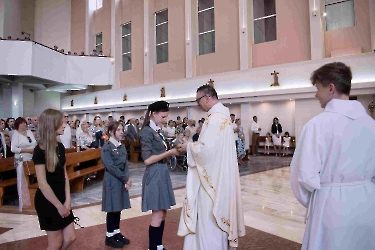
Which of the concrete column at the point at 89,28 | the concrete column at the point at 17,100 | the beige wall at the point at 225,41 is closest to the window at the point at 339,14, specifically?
the beige wall at the point at 225,41

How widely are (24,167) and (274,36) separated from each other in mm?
11336

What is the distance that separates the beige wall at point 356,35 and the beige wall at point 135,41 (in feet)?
34.4

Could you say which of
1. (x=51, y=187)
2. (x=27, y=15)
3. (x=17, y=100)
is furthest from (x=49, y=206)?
(x=27, y=15)

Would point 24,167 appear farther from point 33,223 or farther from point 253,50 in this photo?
point 253,50

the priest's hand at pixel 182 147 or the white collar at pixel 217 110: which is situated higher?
the white collar at pixel 217 110

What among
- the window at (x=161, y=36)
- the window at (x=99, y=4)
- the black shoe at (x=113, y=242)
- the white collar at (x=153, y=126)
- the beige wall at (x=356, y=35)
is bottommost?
the black shoe at (x=113, y=242)

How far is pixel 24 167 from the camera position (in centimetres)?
459

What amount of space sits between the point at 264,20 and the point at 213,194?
41.4 feet

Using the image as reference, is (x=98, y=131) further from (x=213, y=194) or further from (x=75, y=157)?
(x=213, y=194)

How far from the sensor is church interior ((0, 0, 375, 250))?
4.23 m

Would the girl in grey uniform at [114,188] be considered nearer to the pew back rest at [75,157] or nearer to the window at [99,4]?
the pew back rest at [75,157]

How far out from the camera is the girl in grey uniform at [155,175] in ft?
8.49

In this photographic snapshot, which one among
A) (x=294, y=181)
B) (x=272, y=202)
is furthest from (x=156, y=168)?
(x=272, y=202)

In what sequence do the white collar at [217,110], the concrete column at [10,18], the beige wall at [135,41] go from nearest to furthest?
the white collar at [217,110] → the concrete column at [10,18] → the beige wall at [135,41]
